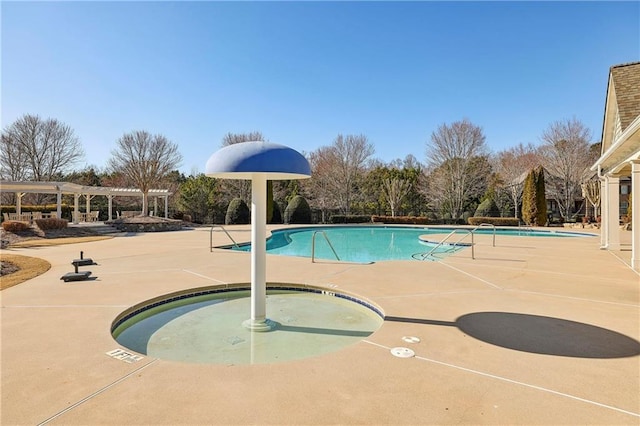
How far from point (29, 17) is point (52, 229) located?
11561 mm

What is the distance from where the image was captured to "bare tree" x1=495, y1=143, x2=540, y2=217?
26828 mm

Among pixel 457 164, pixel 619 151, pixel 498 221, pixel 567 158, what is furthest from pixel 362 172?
pixel 619 151

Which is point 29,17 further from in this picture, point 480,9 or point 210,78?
point 480,9

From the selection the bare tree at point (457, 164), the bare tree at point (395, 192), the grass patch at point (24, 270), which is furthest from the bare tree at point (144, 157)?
the bare tree at point (457, 164)

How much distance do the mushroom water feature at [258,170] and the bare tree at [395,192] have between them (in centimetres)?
2409

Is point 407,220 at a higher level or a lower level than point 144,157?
lower

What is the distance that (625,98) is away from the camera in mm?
9016

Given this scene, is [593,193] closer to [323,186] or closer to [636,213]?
[636,213]

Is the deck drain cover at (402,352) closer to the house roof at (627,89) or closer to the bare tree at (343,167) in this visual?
the house roof at (627,89)

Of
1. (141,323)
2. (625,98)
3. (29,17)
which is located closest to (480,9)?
(625,98)

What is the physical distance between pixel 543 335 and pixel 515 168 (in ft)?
101

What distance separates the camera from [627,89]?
30.4ft

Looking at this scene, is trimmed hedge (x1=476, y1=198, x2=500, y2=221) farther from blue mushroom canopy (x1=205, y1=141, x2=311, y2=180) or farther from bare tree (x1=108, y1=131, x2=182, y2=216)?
blue mushroom canopy (x1=205, y1=141, x2=311, y2=180)

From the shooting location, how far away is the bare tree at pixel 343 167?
2931cm
